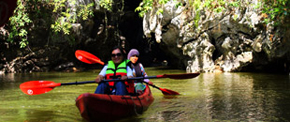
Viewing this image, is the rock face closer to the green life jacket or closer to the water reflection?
the water reflection

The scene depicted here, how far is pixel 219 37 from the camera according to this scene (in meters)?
14.7

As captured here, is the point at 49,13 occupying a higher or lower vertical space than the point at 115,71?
higher

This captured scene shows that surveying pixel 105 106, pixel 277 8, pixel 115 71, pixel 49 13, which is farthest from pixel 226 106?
pixel 49 13

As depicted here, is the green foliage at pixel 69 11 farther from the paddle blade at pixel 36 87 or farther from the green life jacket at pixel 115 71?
the green life jacket at pixel 115 71

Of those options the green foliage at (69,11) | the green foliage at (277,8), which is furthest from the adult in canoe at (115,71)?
the green foliage at (69,11)

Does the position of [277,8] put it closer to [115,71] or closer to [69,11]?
[115,71]

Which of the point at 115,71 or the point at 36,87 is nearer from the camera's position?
the point at 115,71

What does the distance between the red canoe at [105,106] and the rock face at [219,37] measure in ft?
29.8

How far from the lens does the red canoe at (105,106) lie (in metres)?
4.12

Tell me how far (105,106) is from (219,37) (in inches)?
447

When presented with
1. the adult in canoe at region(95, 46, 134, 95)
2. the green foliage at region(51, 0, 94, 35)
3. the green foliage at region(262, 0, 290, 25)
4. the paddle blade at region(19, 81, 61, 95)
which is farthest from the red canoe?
the green foliage at region(51, 0, 94, 35)

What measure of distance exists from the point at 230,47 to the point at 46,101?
983 cm

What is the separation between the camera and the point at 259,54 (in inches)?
534

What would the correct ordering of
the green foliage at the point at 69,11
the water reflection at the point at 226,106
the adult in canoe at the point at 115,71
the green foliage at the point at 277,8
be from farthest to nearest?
the green foliage at the point at 69,11, the green foliage at the point at 277,8, the adult in canoe at the point at 115,71, the water reflection at the point at 226,106
